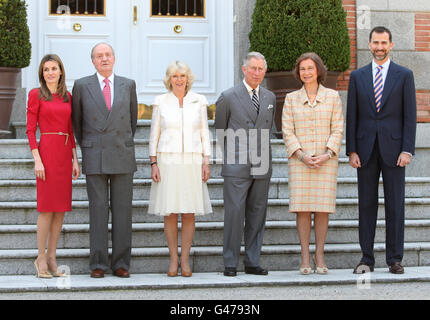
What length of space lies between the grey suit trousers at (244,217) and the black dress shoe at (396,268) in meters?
1.05

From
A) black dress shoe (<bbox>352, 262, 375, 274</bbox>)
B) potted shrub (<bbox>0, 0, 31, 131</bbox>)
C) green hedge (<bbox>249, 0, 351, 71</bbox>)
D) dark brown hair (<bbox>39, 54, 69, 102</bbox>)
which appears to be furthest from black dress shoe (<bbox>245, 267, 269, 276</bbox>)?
potted shrub (<bbox>0, 0, 31, 131</bbox>)

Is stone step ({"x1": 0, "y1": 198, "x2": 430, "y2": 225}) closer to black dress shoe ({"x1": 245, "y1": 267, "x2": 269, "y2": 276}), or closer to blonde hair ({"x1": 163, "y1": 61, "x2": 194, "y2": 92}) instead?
black dress shoe ({"x1": 245, "y1": 267, "x2": 269, "y2": 276})

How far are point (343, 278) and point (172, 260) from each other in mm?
1329

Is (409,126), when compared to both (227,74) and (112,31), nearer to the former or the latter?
(227,74)

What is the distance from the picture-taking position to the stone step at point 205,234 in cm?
687

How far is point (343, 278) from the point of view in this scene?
20.9 ft

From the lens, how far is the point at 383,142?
265 inches

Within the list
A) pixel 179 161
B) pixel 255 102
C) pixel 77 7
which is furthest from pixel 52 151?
pixel 77 7

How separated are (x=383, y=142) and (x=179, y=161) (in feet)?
5.35

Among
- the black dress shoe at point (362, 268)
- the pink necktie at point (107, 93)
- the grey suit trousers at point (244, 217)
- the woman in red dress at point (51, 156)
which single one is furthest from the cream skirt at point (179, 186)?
the black dress shoe at point (362, 268)

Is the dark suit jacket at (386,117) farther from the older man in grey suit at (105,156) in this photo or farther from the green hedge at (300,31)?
the older man in grey suit at (105,156)

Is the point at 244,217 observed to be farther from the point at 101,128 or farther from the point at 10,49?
the point at 10,49

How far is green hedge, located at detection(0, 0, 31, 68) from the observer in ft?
26.6

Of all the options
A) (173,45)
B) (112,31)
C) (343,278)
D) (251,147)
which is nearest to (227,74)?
(173,45)
